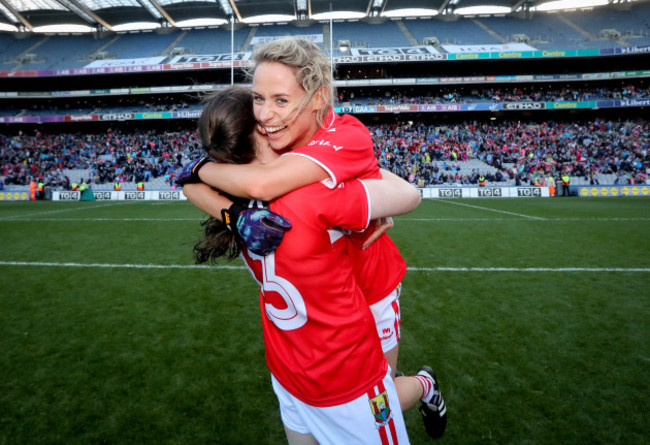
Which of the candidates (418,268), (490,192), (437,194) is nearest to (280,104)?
(418,268)

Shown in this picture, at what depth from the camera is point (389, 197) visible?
1316mm

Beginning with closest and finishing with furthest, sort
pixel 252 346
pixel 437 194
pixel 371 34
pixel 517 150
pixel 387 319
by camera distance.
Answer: pixel 387 319 < pixel 252 346 < pixel 437 194 < pixel 517 150 < pixel 371 34

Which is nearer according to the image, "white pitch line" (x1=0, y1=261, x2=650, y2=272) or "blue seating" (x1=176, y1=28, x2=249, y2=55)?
"white pitch line" (x1=0, y1=261, x2=650, y2=272)

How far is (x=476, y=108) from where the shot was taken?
34.2 meters

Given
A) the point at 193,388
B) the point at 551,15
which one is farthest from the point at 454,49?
the point at 193,388

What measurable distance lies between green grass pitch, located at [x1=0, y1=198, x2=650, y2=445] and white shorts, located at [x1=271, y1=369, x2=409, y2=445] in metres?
1.45

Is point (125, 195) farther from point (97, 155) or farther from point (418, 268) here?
point (418, 268)

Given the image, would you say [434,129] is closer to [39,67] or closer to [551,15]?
[551,15]

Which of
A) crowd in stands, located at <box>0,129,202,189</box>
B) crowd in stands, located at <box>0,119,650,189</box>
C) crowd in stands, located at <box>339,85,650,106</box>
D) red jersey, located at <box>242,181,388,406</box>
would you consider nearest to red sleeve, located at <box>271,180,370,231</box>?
red jersey, located at <box>242,181,388,406</box>

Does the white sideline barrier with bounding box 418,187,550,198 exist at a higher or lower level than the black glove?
higher

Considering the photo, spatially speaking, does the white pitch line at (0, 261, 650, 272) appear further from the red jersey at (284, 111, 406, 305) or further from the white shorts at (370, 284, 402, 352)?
the red jersey at (284, 111, 406, 305)

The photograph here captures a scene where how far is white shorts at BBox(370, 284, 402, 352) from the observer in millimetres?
1791

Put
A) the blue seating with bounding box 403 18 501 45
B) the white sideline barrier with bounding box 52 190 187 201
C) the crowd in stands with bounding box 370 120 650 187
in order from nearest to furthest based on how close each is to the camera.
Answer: the white sideline barrier with bounding box 52 190 187 201 < the crowd in stands with bounding box 370 120 650 187 < the blue seating with bounding box 403 18 501 45

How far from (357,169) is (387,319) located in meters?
0.90
